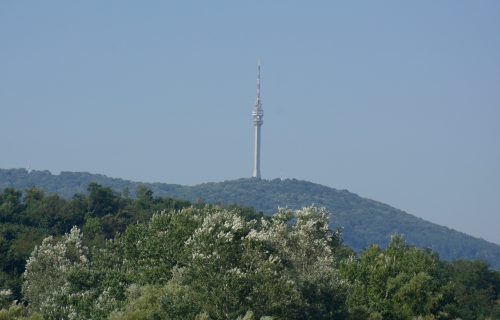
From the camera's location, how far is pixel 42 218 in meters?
109

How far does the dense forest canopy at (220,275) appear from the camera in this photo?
49844mm

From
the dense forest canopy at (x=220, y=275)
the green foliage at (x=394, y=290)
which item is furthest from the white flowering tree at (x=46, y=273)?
the green foliage at (x=394, y=290)

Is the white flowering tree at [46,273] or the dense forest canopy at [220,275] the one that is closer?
the dense forest canopy at [220,275]

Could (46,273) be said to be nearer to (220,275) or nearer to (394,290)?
(220,275)

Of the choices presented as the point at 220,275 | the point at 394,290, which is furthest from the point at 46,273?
the point at 394,290

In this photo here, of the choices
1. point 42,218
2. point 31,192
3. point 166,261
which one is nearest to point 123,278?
point 166,261

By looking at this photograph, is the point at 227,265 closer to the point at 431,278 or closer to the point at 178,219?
the point at 178,219

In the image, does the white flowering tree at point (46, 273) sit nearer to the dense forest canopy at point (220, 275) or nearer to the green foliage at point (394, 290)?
the dense forest canopy at point (220, 275)

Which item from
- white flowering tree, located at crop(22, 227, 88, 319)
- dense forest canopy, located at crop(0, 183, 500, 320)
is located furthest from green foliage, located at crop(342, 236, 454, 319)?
white flowering tree, located at crop(22, 227, 88, 319)

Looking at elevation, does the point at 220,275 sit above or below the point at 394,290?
above

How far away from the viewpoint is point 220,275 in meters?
50.0

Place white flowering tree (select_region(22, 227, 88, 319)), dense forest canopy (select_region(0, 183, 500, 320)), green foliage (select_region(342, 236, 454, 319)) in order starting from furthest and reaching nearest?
green foliage (select_region(342, 236, 454, 319))
white flowering tree (select_region(22, 227, 88, 319))
dense forest canopy (select_region(0, 183, 500, 320))

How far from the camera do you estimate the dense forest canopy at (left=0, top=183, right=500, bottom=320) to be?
49844mm

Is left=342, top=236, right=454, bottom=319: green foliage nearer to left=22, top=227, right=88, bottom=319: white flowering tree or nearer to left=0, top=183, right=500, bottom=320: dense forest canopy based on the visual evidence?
left=0, top=183, right=500, bottom=320: dense forest canopy
